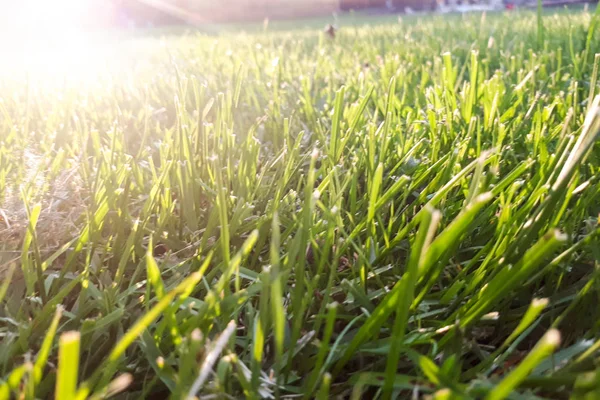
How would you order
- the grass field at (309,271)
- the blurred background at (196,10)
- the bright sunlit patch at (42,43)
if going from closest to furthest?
the grass field at (309,271), the bright sunlit patch at (42,43), the blurred background at (196,10)

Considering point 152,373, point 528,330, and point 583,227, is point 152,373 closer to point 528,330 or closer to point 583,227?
point 528,330

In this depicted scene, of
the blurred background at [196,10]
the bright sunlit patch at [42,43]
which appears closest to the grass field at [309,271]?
the bright sunlit patch at [42,43]

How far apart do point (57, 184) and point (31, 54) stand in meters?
2.66

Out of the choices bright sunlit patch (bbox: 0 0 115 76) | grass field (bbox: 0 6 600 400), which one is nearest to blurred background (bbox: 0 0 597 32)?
bright sunlit patch (bbox: 0 0 115 76)

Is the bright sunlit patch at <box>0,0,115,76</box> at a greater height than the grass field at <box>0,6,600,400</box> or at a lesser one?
greater

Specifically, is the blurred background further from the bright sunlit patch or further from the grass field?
the grass field

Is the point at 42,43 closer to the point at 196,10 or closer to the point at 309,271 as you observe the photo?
the point at 309,271

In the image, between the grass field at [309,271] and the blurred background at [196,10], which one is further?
the blurred background at [196,10]

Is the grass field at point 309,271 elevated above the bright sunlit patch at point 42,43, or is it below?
below

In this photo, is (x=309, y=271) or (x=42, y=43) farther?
(x=42, y=43)

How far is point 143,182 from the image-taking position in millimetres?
707

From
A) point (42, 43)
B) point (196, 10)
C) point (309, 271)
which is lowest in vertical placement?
point (309, 271)

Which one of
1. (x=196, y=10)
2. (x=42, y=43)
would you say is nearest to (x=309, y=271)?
(x=42, y=43)

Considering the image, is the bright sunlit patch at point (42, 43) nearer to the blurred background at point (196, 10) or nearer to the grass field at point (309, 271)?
the grass field at point (309, 271)
